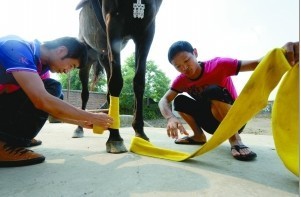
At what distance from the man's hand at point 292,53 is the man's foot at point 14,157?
1.64 meters

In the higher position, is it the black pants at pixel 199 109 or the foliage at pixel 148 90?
the black pants at pixel 199 109

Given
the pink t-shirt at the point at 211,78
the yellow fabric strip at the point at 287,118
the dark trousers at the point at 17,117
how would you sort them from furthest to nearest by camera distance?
the pink t-shirt at the point at 211,78 < the dark trousers at the point at 17,117 < the yellow fabric strip at the point at 287,118

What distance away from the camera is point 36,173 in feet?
4.76

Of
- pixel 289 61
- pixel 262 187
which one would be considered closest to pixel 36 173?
pixel 262 187

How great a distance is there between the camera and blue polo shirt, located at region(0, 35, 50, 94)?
59.2 inches

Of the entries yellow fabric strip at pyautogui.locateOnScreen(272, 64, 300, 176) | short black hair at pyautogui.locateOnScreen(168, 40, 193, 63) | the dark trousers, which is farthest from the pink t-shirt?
the dark trousers

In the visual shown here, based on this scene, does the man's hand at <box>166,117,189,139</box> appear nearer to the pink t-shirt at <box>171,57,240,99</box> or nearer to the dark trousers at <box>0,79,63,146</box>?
the pink t-shirt at <box>171,57,240,99</box>

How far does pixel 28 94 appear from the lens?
150 centimetres

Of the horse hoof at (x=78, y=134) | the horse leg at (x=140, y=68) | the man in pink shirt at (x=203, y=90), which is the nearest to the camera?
the man in pink shirt at (x=203, y=90)

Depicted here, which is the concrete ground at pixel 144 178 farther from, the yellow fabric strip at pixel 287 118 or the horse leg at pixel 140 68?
the horse leg at pixel 140 68

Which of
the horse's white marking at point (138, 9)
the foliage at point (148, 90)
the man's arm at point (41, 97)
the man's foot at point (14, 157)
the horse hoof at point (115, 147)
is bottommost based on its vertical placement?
the foliage at point (148, 90)

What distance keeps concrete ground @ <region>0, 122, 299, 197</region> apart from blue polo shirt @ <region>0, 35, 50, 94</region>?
0.56 metres

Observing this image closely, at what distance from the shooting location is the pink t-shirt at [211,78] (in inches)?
84.0

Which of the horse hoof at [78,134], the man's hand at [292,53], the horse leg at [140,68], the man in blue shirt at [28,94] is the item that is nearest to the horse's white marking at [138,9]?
the horse leg at [140,68]
